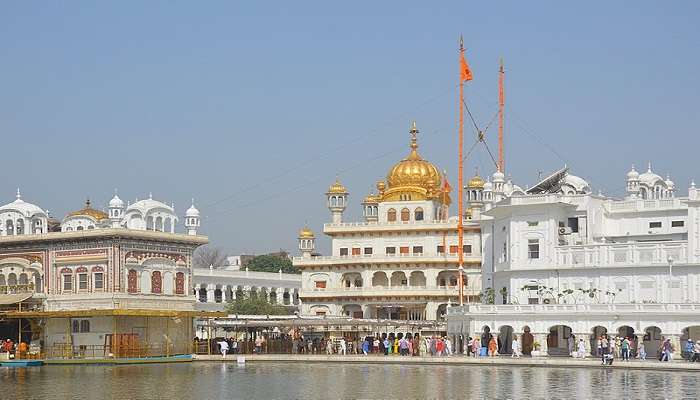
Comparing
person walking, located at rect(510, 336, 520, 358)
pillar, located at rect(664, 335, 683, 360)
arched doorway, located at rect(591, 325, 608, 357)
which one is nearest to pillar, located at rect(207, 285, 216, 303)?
person walking, located at rect(510, 336, 520, 358)

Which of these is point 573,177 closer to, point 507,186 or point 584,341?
point 507,186

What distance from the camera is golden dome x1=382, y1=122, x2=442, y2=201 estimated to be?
90.1 m

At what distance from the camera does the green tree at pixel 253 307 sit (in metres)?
89.1

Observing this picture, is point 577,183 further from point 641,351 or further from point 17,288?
point 17,288

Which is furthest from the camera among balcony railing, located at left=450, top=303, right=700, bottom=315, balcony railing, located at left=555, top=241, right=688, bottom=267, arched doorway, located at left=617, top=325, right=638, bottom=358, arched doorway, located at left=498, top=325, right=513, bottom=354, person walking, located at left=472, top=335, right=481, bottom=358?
arched doorway, located at left=498, top=325, right=513, bottom=354

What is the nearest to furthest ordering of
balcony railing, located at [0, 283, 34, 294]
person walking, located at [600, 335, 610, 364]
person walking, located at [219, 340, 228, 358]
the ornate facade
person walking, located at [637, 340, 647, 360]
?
person walking, located at [600, 335, 610, 364]
person walking, located at [637, 340, 647, 360]
person walking, located at [219, 340, 228, 358]
the ornate facade
balcony railing, located at [0, 283, 34, 294]

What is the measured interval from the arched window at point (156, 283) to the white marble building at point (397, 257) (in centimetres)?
2390

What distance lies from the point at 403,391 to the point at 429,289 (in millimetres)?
45904

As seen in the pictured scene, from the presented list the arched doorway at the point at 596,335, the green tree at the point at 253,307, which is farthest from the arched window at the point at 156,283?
the arched doorway at the point at 596,335

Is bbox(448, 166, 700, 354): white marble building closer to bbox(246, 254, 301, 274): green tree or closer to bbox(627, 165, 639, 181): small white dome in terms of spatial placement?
bbox(627, 165, 639, 181): small white dome

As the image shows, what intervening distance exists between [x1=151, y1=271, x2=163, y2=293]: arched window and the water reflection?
33.3ft

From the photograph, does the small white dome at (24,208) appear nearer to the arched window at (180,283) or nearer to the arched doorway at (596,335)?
the arched window at (180,283)

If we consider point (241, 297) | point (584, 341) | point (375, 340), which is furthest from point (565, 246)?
point (241, 297)

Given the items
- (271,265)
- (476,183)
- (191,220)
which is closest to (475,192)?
(476,183)
